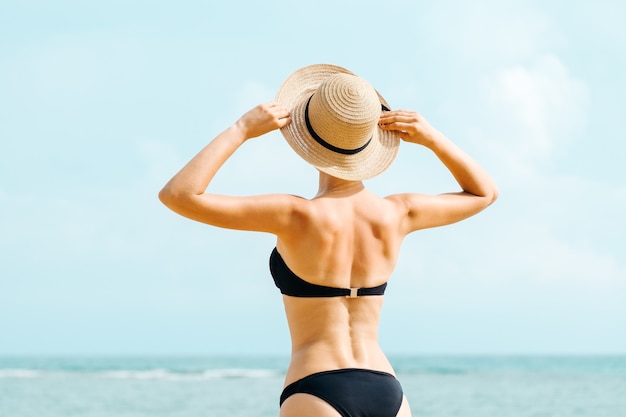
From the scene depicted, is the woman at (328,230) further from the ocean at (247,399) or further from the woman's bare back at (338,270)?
the ocean at (247,399)

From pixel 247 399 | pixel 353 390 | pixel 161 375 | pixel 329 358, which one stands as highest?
pixel 161 375

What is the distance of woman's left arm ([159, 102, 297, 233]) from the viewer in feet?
9.45

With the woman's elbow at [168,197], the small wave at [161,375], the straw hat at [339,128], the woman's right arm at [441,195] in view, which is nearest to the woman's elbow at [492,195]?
the woman's right arm at [441,195]

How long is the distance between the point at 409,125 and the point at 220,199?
783mm

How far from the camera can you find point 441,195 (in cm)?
334

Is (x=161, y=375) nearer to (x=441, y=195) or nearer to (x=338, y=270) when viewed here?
(x=441, y=195)

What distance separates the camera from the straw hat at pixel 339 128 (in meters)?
3.02

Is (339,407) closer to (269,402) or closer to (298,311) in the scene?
(298,311)

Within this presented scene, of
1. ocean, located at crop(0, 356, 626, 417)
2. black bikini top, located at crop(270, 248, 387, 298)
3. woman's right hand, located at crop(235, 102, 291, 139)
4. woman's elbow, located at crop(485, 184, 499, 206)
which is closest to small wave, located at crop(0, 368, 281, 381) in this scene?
ocean, located at crop(0, 356, 626, 417)

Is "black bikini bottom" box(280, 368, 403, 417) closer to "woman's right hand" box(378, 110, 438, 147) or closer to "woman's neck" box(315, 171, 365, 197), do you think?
"woman's neck" box(315, 171, 365, 197)

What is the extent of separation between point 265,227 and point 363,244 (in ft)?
1.13

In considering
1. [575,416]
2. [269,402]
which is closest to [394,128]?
[575,416]

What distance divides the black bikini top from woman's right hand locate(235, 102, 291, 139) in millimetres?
441

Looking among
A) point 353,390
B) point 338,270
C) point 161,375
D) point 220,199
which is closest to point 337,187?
point 338,270
